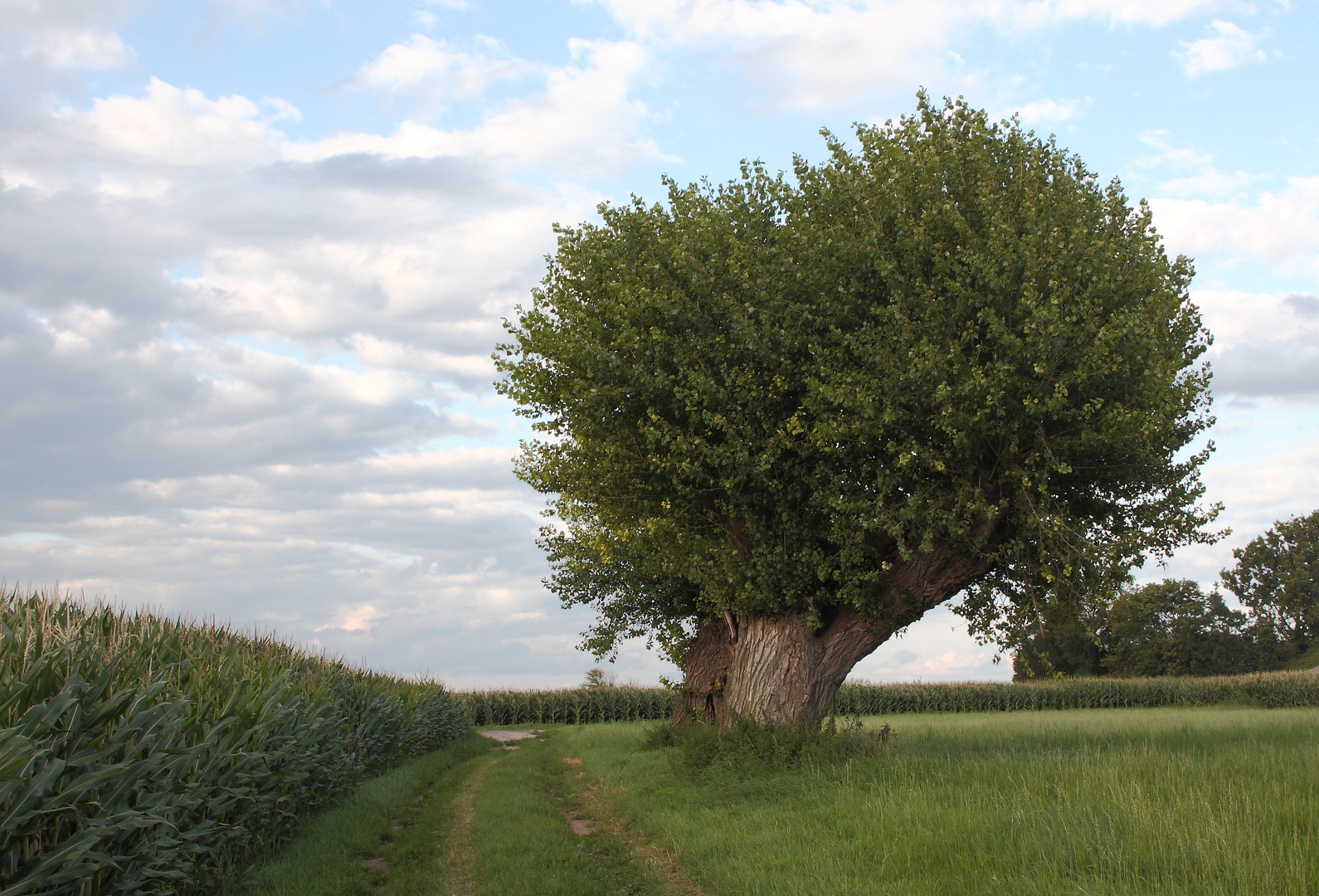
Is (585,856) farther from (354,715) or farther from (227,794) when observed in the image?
(354,715)

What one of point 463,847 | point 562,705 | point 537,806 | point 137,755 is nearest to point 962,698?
point 562,705

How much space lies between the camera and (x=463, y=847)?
40.3ft

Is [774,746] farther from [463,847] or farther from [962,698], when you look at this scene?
[962,698]

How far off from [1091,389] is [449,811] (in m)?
15.0

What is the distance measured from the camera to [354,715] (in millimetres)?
19031

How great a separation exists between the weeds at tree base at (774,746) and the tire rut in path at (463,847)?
14.7 ft

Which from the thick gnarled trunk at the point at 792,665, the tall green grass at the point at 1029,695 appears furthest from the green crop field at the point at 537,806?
the tall green grass at the point at 1029,695

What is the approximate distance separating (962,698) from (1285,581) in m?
46.9

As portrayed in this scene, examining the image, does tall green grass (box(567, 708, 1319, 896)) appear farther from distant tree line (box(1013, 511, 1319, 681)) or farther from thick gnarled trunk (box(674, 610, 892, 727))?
distant tree line (box(1013, 511, 1319, 681))

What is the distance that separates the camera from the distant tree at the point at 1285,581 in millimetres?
78438

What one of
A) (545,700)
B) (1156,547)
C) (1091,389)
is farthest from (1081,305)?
(545,700)

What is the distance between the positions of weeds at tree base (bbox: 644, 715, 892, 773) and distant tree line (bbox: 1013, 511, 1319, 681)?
229 ft

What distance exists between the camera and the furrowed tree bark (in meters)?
16.7

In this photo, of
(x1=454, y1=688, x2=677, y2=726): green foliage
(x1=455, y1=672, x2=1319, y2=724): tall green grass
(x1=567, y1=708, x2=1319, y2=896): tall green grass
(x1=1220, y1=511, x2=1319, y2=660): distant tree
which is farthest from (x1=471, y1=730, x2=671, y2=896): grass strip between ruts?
(x1=1220, y1=511, x2=1319, y2=660): distant tree
